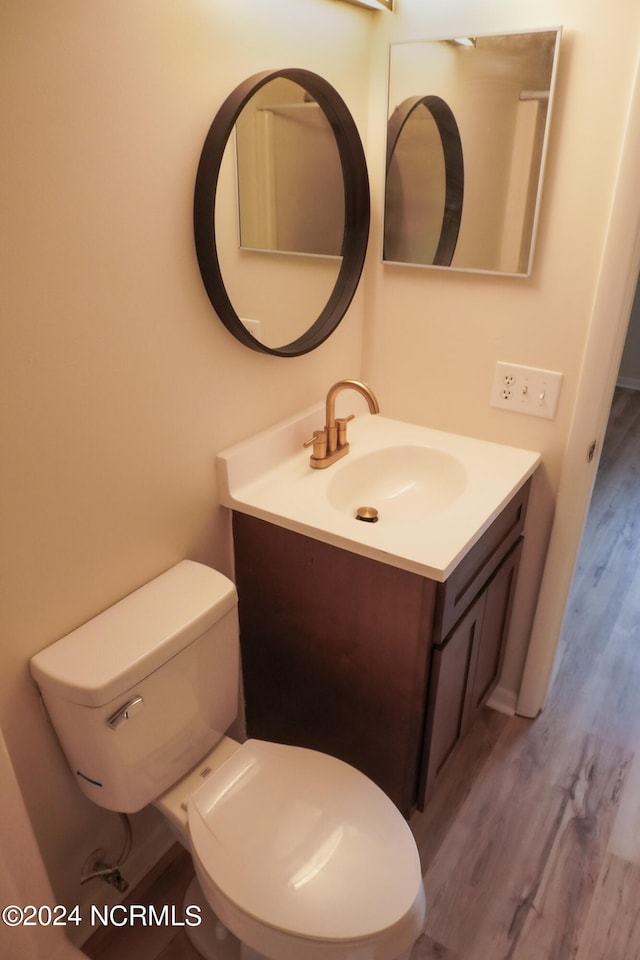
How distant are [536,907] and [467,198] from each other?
1605mm

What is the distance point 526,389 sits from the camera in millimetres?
1512

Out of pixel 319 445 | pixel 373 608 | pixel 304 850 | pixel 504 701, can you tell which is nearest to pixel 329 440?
pixel 319 445

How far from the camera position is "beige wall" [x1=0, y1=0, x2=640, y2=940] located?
35.3 inches

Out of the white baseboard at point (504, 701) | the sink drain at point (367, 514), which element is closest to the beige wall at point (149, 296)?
the sink drain at point (367, 514)

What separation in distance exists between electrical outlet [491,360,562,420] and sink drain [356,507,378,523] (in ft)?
1.41

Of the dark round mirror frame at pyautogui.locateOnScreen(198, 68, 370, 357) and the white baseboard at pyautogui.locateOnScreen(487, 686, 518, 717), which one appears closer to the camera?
the dark round mirror frame at pyautogui.locateOnScreen(198, 68, 370, 357)

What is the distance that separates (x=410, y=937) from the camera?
1034 mm

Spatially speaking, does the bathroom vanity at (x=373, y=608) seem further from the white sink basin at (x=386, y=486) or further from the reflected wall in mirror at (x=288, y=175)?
the reflected wall in mirror at (x=288, y=175)

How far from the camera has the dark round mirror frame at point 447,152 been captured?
4.54 feet

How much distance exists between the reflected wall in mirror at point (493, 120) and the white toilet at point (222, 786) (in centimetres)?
97

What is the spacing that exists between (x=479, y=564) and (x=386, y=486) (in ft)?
1.08

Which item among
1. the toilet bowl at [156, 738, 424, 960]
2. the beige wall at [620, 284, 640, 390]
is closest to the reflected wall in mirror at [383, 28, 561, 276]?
the toilet bowl at [156, 738, 424, 960]

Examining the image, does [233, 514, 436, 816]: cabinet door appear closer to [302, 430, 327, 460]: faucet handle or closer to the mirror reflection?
[302, 430, 327, 460]: faucet handle

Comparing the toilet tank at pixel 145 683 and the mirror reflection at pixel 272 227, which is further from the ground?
the mirror reflection at pixel 272 227
